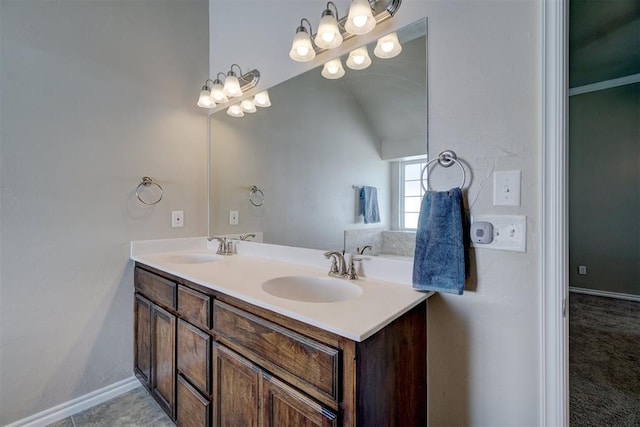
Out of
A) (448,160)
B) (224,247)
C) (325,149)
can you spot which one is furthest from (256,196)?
(448,160)

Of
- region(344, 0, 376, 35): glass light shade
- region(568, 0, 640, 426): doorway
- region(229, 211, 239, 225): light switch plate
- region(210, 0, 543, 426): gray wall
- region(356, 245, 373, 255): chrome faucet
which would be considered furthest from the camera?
region(568, 0, 640, 426): doorway

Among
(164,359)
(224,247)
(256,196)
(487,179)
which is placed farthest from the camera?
(224,247)

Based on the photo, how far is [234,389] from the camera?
3.54 ft

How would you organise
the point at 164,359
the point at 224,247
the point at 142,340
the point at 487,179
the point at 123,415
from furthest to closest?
the point at 224,247, the point at 142,340, the point at 123,415, the point at 164,359, the point at 487,179

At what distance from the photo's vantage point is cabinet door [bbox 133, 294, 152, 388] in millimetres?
1688

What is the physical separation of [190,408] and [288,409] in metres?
0.74

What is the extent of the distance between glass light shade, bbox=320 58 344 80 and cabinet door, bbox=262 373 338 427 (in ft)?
4.57

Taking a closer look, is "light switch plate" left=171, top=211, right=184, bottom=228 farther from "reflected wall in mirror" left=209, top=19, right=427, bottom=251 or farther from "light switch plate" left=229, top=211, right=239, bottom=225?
"light switch plate" left=229, top=211, right=239, bottom=225

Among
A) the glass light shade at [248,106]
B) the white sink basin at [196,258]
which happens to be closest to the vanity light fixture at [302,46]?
the glass light shade at [248,106]

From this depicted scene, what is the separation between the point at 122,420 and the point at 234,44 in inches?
98.0

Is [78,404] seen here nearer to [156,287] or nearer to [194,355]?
[156,287]

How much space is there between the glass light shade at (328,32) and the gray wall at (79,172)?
129 cm

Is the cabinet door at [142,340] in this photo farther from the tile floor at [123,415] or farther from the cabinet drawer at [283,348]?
the cabinet drawer at [283,348]

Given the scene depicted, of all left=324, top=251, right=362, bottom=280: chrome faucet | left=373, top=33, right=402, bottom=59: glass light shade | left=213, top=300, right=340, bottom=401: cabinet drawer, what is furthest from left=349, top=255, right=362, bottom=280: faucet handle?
left=373, top=33, right=402, bottom=59: glass light shade
